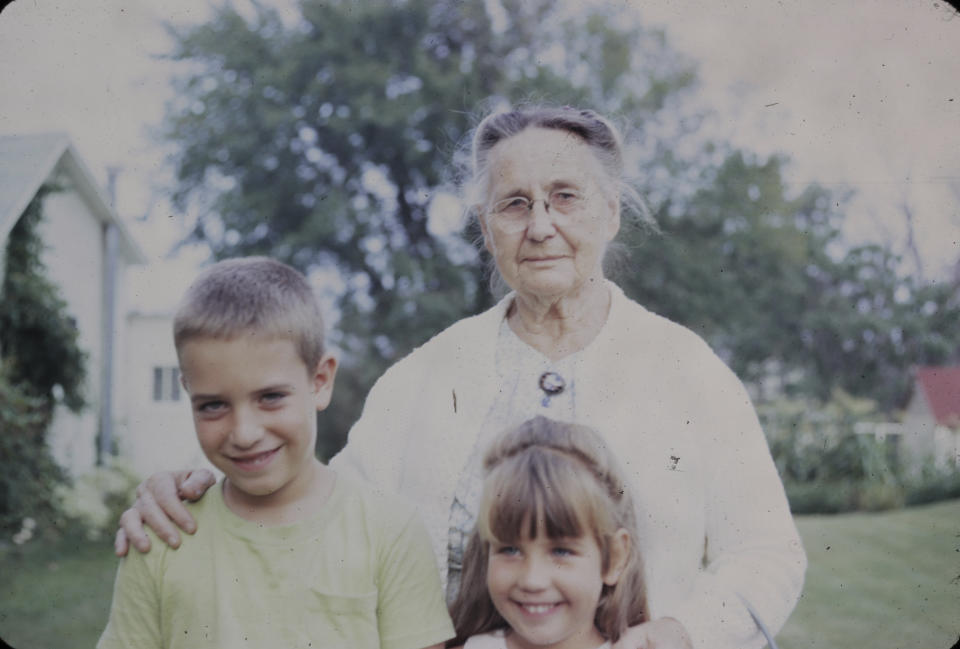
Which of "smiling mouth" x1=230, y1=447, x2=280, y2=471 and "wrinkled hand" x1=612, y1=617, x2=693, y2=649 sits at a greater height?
"smiling mouth" x1=230, y1=447, x2=280, y2=471

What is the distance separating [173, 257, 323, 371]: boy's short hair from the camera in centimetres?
211

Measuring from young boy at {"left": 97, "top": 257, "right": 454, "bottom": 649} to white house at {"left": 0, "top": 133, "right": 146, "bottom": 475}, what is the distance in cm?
939

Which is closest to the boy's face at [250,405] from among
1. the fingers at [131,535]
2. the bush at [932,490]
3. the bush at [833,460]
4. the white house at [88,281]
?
the fingers at [131,535]

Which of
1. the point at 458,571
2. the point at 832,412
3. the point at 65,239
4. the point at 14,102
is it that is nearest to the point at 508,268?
the point at 458,571

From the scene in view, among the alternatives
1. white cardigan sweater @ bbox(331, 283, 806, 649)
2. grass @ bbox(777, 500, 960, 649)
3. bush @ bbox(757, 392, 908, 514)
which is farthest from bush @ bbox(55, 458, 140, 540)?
bush @ bbox(757, 392, 908, 514)

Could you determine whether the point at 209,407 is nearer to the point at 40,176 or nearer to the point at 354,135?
the point at 40,176

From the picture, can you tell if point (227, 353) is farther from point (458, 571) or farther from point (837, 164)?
point (837, 164)

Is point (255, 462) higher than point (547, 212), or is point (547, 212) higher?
point (547, 212)

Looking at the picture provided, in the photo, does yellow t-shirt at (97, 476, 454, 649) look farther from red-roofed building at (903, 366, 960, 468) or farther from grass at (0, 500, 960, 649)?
red-roofed building at (903, 366, 960, 468)

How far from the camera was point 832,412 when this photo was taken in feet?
48.5

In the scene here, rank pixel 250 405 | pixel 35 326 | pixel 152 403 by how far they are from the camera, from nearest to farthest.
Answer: pixel 250 405 → pixel 35 326 → pixel 152 403

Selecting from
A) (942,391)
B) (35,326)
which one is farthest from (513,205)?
(942,391)

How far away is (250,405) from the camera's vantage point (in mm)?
2066

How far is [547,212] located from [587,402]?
0.58 m
